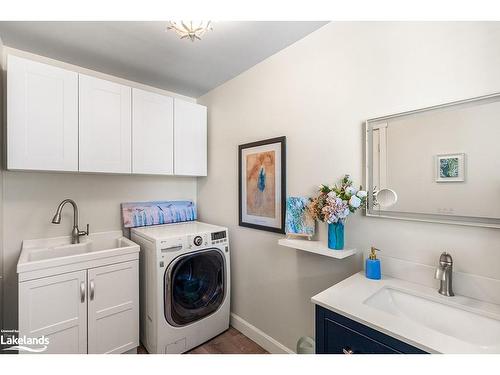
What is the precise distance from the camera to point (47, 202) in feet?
6.24

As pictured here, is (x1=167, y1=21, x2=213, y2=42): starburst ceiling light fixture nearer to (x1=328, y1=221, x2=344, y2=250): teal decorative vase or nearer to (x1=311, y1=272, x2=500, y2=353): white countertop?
(x1=328, y1=221, x2=344, y2=250): teal decorative vase

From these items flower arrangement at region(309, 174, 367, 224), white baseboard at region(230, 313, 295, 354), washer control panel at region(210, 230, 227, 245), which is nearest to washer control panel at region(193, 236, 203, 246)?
washer control panel at region(210, 230, 227, 245)

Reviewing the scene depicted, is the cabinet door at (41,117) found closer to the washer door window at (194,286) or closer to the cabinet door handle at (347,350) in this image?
the washer door window at (194,286)

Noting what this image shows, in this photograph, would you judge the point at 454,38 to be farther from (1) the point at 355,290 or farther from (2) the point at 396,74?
(1) the point at 355,290

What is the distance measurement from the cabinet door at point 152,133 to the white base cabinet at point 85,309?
0.85 meters

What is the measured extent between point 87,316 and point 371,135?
2173 mm

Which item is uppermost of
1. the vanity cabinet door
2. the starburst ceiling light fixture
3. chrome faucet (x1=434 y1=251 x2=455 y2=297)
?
the starburst ceiling light fixture

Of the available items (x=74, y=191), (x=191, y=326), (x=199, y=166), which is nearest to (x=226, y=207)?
(x=199, y=166)

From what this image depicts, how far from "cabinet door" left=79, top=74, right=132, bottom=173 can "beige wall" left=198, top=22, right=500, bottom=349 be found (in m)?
0.87

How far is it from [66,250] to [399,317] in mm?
2213

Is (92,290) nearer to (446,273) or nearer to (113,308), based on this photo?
(113,308)

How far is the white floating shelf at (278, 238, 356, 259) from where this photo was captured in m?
1.30

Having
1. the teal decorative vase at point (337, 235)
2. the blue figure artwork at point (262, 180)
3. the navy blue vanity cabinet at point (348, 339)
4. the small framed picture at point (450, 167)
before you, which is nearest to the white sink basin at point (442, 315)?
the navy blue vanity cabinet at point (348, 339)

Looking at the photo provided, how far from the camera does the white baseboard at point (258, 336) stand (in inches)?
72.7
